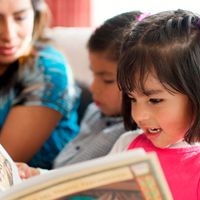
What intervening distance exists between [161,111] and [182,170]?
128 millimetres

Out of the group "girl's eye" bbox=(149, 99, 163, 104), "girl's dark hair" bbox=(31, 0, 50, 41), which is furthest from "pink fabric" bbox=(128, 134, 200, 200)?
"girl's dark hair" bbox=(31, 0, 50, 41)

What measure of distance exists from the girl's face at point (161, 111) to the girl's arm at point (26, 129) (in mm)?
608

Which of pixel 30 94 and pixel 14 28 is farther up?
pixel 14 28

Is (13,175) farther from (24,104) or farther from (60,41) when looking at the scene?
(60,41)

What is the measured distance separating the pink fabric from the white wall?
1.33m

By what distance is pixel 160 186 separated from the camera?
2.21 ft

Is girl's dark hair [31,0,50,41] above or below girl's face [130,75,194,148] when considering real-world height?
above

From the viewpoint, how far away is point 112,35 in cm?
127

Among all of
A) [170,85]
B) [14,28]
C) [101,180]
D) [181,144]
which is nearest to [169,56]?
[170,85]

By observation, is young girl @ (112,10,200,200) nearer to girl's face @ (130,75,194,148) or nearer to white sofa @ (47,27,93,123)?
girl's face @ (130,75,194,148)

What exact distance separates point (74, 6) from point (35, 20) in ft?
3.00

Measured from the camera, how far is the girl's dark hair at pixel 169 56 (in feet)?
2.92

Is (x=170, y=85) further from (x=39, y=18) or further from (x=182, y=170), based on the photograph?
(x=39, y=18)

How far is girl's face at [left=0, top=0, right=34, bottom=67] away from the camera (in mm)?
1401
